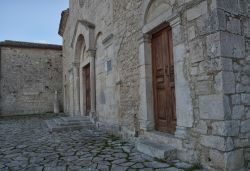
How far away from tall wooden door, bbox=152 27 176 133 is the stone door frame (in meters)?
0.11

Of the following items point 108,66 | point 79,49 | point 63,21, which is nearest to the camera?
point 108,66

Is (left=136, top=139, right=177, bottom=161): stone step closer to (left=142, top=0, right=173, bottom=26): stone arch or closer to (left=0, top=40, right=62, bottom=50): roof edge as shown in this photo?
(left=142, top=0, right=173, bottom=26): stone arch

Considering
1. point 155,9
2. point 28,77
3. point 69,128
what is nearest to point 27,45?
point 28,77

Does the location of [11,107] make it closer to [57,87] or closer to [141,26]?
[57,87]

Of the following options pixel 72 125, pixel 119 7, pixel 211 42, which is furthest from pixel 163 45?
pixel 72 125

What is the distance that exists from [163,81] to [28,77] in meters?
13.8

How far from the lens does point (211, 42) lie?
2762mm

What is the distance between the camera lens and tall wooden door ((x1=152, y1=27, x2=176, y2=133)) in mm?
3787

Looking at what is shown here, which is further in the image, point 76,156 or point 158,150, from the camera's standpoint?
point 76,156

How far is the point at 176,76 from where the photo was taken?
339 cm

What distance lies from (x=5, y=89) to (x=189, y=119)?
14.7m

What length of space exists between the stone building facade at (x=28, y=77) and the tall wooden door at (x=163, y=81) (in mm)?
13072

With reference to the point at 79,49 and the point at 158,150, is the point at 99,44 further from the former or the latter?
the point at 158,150

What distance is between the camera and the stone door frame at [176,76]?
126 inches
